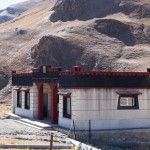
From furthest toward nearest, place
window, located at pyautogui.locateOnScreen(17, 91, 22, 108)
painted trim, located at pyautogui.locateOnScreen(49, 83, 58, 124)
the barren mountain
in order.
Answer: the barren mountain < window, located at pyautogui.locateOnScreen(17, 91, 22, 108) < painted trim, located at pyautogui.locateOnScreen(49, 83, 58, 124)

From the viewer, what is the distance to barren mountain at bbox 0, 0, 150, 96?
267 ft

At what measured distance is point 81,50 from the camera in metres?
83.6

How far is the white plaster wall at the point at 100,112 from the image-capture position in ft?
107

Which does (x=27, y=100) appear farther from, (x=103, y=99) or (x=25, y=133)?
(x=103, y=99)

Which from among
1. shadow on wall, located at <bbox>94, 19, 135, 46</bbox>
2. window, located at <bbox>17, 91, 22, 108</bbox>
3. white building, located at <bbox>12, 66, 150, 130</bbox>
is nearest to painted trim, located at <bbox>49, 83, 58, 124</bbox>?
white building, located at <bbox>12, 66, 150, 130</bbox>

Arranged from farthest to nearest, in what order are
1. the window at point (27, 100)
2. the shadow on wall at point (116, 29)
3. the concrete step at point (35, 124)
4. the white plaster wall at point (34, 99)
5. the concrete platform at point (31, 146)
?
1. the shadow on wall at point (116, 29)
2. the window at point (27, 100)
3. the white plaster wall at point (34, 99)
4. the concrete step at point (35, 124)
5. the concrete platform at point (31, 146)

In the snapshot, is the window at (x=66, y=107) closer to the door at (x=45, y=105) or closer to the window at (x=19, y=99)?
the door at (x=45, y=105)

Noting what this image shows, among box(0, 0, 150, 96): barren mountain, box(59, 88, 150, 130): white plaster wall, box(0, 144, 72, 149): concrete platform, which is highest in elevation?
box(0, 0, 150, 96): barren mountain

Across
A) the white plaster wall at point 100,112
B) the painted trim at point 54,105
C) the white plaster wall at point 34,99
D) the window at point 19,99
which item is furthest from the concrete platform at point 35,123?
the window at point 19,99

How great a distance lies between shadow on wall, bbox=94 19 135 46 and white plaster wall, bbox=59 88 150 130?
58.3 metres

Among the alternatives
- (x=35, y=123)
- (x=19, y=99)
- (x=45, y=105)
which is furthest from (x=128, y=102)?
(x=19, y=99)

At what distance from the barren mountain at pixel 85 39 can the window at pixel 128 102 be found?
142 ft

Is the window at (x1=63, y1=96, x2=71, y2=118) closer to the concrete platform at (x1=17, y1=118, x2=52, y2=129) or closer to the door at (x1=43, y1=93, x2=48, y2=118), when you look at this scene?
the concrete platform at (x1=17, y1=118, x2=52, y2=129)

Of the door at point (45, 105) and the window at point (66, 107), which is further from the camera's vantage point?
the door at point (45, 105)
